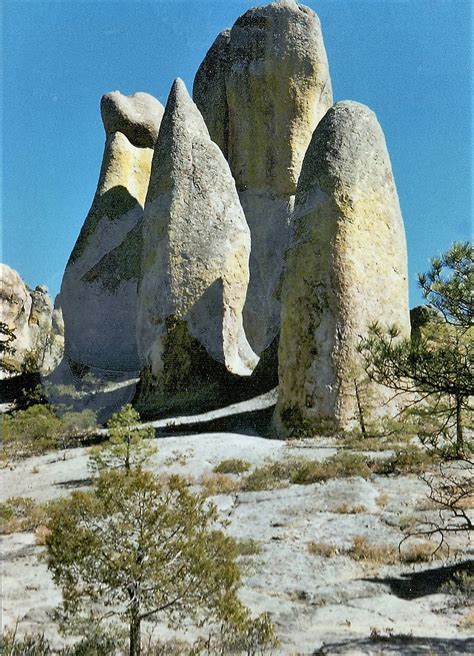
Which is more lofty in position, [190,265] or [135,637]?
[190,265]

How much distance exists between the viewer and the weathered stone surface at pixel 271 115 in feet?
72.8

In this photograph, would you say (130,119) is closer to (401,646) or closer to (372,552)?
(372,552)

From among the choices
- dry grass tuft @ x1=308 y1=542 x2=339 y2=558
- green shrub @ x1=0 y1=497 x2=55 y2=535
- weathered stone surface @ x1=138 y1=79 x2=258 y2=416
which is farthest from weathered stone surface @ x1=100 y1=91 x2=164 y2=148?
dry grass tuft @ x1=308 y1=542 x2=339 y2=558

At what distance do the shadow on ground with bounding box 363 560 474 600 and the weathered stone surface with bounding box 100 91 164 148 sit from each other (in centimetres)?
1919

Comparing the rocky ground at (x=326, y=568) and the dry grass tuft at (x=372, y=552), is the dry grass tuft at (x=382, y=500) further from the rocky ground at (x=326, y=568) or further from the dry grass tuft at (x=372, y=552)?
the dry grass tuft at (x=372, y=552)

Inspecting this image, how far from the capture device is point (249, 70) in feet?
75.5

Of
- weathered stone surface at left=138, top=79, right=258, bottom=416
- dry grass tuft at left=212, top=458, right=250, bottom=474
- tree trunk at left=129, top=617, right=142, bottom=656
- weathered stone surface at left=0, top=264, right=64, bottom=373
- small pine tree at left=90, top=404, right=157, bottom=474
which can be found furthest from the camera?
weathered stone surface at left=0, top=264, right=64, bottom=373

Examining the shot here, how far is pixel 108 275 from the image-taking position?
1852 centimetres

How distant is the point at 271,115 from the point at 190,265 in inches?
395

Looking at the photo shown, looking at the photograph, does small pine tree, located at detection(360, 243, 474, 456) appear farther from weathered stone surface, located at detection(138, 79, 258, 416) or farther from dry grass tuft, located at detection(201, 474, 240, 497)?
weathered stone surface, located at detection(138, 79, 258, 416)

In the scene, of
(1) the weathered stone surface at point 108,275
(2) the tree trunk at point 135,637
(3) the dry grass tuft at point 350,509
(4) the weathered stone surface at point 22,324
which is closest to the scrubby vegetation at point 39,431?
(1) the weathered stone surface at point 108,275

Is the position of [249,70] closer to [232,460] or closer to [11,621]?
[232,460]

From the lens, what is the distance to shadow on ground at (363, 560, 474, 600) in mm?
4537

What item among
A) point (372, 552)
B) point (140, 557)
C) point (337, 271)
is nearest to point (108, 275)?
point (337, 271)
